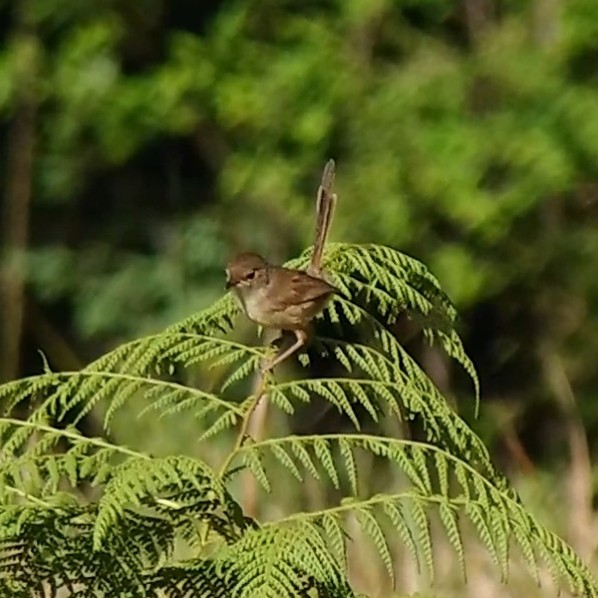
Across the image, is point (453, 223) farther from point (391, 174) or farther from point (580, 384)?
point (580, 384)

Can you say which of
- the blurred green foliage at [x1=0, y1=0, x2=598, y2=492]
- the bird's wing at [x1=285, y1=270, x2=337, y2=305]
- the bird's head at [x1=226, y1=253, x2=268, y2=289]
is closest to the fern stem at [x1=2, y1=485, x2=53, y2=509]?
the bird's wing at [x1=285, y1=270, x2=337, y2=305]

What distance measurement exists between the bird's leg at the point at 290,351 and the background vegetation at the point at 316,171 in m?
2.94

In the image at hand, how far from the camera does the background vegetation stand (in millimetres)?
6117

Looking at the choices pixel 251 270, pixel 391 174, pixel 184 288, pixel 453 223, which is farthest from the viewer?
pixel 184 288

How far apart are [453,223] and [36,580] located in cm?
505

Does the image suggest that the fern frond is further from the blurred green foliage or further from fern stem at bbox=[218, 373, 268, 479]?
the blurred green foliage

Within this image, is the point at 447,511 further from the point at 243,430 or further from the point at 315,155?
the point at 315,155

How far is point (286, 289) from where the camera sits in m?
2.30

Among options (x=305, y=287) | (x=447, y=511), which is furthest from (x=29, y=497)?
(x=305, y=287)

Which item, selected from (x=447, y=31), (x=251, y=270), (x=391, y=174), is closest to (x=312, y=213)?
(x=391, y=174)

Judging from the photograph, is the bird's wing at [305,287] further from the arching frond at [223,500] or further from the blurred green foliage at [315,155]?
the blurred green foliage at [315,155]

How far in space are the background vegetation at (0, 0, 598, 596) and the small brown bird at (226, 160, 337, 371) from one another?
271 cm

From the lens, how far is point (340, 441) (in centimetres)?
175

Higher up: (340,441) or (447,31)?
(447,31)
